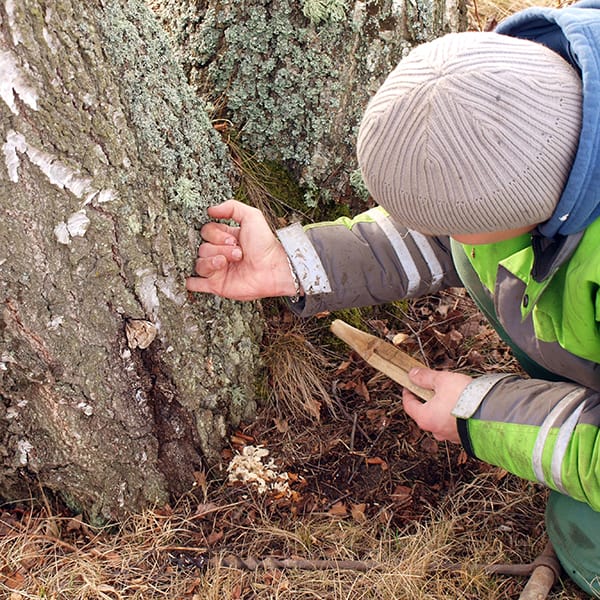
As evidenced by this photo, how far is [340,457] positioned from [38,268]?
41.3 inches

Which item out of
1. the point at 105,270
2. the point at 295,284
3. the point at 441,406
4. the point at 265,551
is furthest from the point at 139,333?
the point at 441,406

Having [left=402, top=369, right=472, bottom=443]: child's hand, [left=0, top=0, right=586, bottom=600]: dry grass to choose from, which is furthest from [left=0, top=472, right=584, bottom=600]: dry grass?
[left=402, top=369, right=472, bottom=443]: child's hand

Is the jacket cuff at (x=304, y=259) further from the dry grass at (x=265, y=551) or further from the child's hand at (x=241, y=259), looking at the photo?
the dry grass at (x=265, y=551)

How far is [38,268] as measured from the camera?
5.26ft

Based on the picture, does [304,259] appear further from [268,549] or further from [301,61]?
[268,549]

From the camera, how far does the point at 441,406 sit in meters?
1.90

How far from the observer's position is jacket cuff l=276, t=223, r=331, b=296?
6.55ft

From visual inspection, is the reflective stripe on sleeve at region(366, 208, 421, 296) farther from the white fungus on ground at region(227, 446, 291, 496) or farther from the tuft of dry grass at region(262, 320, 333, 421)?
the white fungus on ground at region(227, 446, 291, 496)

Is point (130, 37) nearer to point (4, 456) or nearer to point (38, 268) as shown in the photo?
point (38, 268)

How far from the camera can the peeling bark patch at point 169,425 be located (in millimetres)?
1873

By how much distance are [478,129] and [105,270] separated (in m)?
0.92

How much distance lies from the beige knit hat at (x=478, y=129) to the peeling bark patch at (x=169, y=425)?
86cm

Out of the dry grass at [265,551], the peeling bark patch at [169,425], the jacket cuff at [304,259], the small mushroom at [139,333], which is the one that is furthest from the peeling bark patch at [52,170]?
the dry grass at [265,551]

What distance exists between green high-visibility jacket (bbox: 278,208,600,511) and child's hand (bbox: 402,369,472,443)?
0.03 meters
